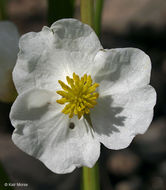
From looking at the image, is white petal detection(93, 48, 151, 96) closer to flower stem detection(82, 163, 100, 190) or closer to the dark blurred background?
flower stem detection(82, 163, 100, 190)

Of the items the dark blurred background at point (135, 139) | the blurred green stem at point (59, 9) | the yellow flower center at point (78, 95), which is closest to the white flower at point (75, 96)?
the yellow flower center at point (78, 95)

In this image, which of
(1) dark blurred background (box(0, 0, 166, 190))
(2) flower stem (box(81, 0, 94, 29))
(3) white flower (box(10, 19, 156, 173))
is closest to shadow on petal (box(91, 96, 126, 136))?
(3) white flower (box(10, 19, 156, 173))

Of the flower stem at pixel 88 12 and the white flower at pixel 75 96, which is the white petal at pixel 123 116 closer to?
the white flower at pixel 75 96

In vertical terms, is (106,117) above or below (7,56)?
below

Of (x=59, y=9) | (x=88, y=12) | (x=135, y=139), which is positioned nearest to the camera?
(x=88, y=12)

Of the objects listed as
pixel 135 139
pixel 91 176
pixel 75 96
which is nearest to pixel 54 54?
pixel 75 96

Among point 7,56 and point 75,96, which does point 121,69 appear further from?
point 7,56
